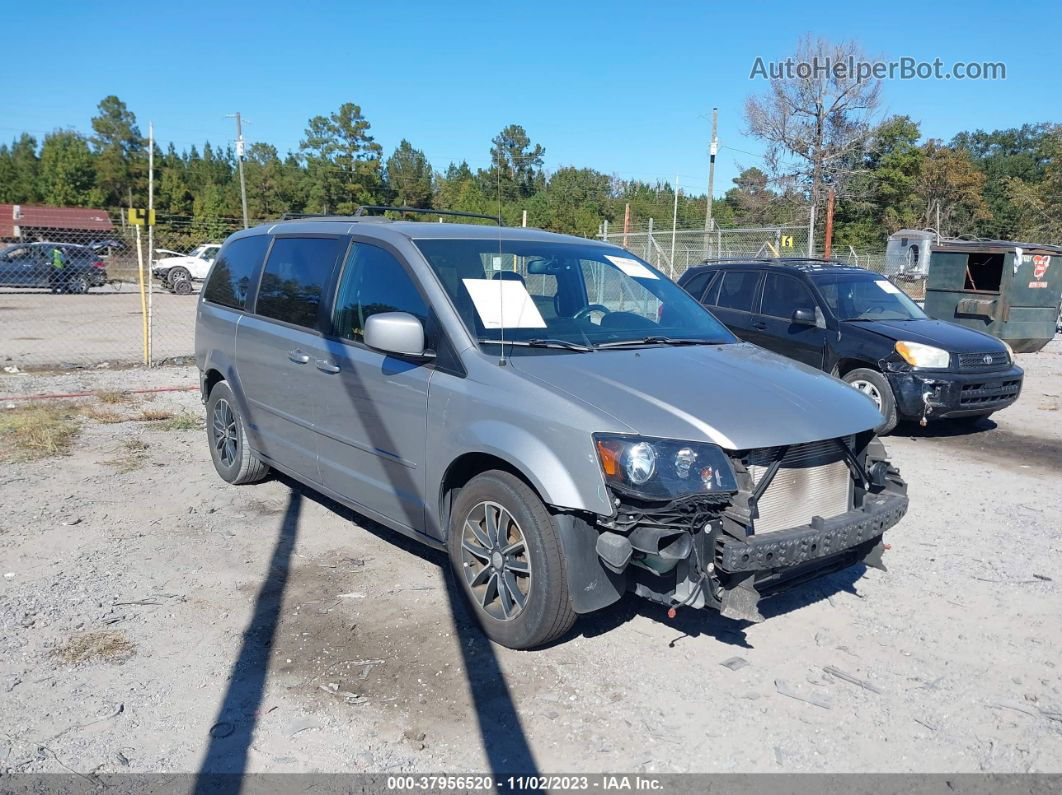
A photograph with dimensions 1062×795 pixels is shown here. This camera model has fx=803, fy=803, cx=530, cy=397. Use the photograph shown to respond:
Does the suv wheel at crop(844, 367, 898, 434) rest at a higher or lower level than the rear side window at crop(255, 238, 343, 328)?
lower

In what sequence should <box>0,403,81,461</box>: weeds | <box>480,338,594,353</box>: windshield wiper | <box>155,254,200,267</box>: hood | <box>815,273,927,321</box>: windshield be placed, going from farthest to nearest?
<box>155,254,200,267</box>: hood
<box>815,273,927,321</box>: windshield
<box>0,403,81,461</box>: weeds
<box>480,338,594,353</box>: windshield wiper

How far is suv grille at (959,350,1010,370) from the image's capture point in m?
7.86

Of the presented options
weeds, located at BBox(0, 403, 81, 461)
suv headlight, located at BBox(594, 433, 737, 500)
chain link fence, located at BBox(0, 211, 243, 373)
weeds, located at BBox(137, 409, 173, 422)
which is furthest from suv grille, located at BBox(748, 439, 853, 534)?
chain link fence, located at BBox(0, 211, 243, 373)

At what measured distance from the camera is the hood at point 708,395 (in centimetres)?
328

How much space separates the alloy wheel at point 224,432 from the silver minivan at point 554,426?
0.89 metres

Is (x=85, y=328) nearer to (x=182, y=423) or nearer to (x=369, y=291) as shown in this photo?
(x=182, y=423)

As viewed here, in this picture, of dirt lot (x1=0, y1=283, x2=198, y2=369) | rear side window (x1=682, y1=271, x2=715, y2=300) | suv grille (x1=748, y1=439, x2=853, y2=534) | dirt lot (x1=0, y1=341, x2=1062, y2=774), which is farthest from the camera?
dirt lot (x1=0, y1=283, x2=198, y2=369)

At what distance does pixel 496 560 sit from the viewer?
362 cm

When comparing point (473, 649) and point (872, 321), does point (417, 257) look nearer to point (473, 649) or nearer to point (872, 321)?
point (473, 649)

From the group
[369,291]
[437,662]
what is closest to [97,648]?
[437,662]

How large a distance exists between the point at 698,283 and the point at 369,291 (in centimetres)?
641

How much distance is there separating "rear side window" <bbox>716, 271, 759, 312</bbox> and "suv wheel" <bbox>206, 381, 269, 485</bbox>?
229 inches

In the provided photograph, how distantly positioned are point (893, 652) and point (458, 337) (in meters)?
2.51

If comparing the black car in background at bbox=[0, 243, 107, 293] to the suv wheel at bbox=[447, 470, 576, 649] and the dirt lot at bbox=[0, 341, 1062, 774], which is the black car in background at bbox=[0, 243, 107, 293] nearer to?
the dirt lot at bbox=[0, 341, 1062, 774]
